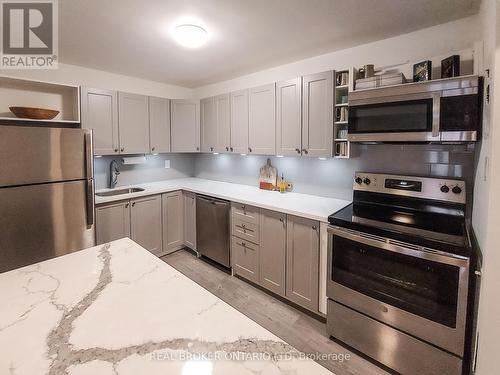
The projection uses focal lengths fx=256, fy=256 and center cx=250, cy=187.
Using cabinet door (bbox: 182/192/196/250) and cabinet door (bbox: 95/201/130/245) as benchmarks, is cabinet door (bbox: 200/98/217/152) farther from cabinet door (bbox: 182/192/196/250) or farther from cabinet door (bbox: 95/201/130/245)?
cabinet door (bbox: 95/201/130/245)

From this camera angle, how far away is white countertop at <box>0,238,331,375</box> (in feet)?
2.21

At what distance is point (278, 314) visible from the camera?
2330 mm

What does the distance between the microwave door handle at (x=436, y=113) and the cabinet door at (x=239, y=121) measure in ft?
6.12

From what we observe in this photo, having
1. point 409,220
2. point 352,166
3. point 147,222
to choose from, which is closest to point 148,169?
point 147,222

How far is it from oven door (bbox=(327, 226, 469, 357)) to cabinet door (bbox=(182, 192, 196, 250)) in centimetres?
197

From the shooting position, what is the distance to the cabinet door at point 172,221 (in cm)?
340

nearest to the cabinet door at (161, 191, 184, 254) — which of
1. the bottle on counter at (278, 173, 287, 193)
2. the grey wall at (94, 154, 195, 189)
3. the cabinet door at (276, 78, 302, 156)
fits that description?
the grey wall at (94, 154, 195, 189)

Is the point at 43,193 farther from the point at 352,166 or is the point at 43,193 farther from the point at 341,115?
the point at 352,166

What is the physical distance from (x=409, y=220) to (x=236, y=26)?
198 cm

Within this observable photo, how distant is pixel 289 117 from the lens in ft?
8.57

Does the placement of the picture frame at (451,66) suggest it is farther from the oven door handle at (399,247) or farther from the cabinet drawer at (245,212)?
the cabinet drawer at (245,212)

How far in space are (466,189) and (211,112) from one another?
2.88m

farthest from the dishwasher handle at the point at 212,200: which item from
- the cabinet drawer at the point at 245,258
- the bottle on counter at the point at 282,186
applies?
the bottle on counter at the point at 282,186

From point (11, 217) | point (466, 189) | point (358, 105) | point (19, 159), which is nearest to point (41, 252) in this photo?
point (11, 217)
